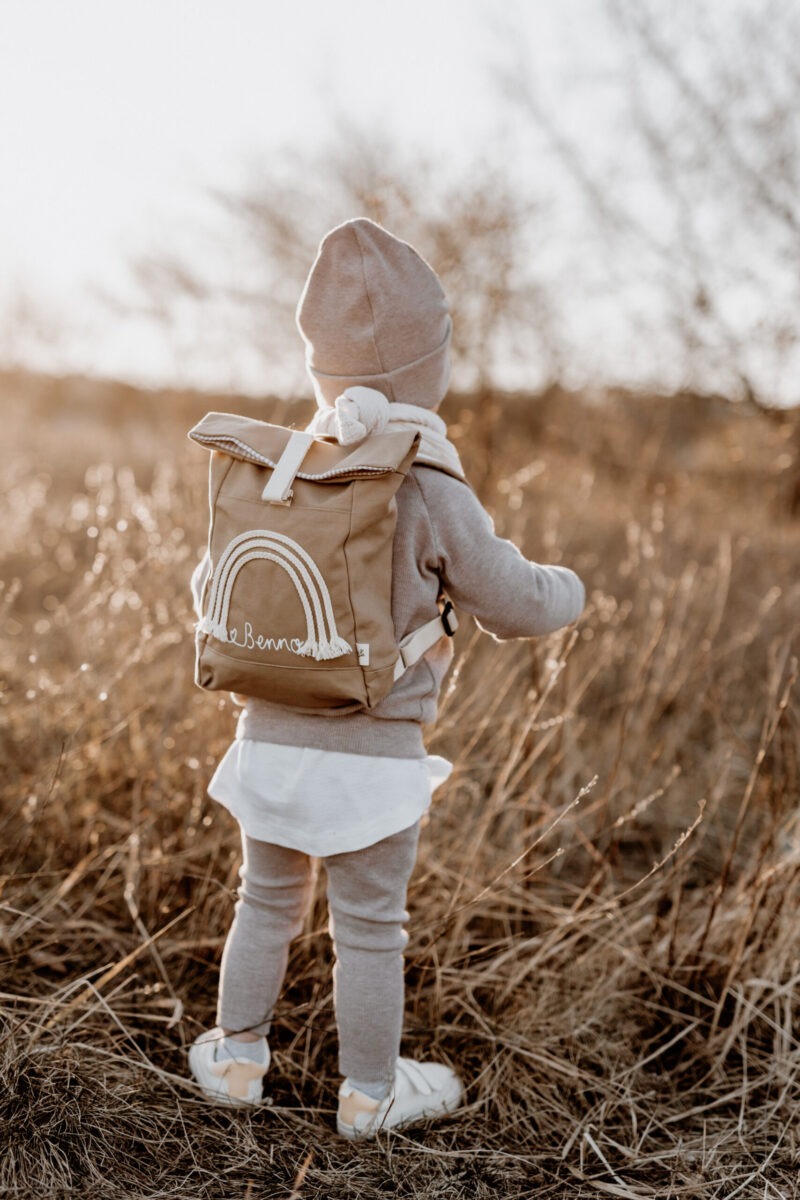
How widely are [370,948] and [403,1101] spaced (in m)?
0.31

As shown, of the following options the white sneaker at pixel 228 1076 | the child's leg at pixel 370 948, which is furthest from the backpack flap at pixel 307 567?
the white sneaker at pixel 228 1076

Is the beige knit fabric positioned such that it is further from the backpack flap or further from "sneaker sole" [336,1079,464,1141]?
"sneaker sole" [336,1079,464,1141]

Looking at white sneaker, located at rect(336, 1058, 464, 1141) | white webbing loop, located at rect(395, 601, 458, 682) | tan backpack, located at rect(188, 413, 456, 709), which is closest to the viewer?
tan backpack, located at rect(188, 413, 456, 709)

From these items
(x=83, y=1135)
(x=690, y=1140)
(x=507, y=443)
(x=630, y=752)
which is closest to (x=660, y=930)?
(x=690, y=1140)

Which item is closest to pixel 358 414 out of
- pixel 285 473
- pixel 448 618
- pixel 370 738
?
pixel 285 473

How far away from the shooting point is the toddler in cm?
154

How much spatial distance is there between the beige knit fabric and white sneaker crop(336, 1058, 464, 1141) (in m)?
1.19

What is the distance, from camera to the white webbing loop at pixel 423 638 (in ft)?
5.15

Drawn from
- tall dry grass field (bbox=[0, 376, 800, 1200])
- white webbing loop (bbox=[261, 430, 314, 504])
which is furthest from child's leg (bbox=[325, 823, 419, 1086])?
white webbing loop (bbox=[261, 430, 314, 504])

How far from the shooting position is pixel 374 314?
1538 mm

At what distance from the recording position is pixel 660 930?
7.32 ft

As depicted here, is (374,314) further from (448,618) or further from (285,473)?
(448,618)

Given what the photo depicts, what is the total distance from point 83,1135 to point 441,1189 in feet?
1.92

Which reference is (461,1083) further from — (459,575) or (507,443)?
(507,443)
